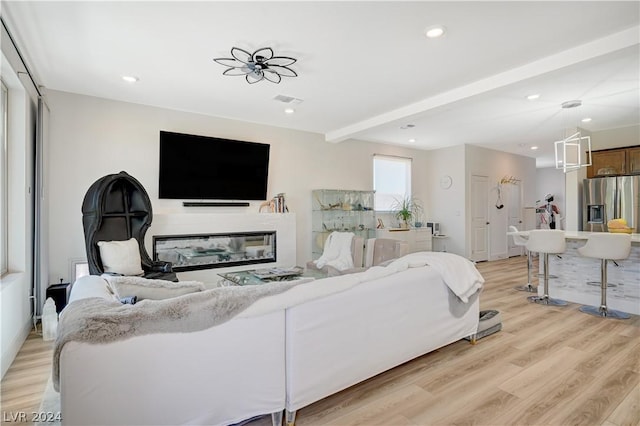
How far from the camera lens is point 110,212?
3.95 meters

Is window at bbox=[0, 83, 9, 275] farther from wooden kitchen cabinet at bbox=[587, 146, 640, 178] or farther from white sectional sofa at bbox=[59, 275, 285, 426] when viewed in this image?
wooden kitchen cabinet at bbox=[587, 146, 640, 178]

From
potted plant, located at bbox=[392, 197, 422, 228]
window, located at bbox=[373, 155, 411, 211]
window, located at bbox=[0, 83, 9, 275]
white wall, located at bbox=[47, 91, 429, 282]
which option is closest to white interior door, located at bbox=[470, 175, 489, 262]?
potted plant, located at bbox=[392, 197, 422, 228]

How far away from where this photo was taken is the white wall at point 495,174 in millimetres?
7430

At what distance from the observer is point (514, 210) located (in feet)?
27.7

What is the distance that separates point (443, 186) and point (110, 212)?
651 centimetres

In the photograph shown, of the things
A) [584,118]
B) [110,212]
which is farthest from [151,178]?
[584,118]

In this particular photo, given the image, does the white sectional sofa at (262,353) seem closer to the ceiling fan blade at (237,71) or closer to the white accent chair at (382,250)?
the white accent chair at (382,250)

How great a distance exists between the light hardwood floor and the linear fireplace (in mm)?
1645

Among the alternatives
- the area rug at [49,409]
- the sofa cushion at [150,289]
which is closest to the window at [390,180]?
the sofa cushion at [150,289]

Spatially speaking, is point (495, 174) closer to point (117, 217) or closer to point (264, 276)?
point (264, 276)

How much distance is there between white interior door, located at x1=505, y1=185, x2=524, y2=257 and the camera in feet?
27.4

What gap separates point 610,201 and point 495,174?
2.59 meters

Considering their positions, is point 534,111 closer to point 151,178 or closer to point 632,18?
point 632,18

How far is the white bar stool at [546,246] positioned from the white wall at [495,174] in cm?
274
